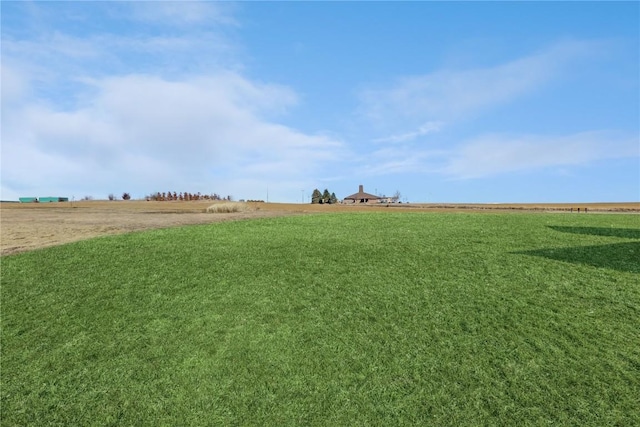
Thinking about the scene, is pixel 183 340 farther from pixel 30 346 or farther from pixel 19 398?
pixel 30 346

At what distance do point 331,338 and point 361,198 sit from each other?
429ft

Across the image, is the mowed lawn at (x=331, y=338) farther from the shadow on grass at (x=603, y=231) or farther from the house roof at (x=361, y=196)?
the house roof at (x=361, y=196)

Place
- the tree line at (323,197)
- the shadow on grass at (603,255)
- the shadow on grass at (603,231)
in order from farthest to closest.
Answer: the tree line at (323,197)
the shadow on grass at (603,231)
the shadow on grass at (603,255)

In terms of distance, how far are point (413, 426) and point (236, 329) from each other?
368 cm

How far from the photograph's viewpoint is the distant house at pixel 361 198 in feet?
447

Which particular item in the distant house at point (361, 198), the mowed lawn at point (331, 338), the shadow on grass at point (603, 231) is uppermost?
the distant house at point (361, 198)

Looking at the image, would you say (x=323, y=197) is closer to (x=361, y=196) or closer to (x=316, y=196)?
(x=316, y=196)

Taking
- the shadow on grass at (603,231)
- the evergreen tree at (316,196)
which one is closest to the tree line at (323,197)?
the evergreen tree at (316,196)

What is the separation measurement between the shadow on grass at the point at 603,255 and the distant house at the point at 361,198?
122678 mm

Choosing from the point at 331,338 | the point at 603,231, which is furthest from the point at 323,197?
the point at 331,338

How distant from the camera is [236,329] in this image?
6977mm

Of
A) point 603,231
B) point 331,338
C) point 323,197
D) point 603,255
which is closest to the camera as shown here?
point 331,338

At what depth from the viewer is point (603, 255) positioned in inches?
418

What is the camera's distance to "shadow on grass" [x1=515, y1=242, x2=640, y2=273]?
9703mm
